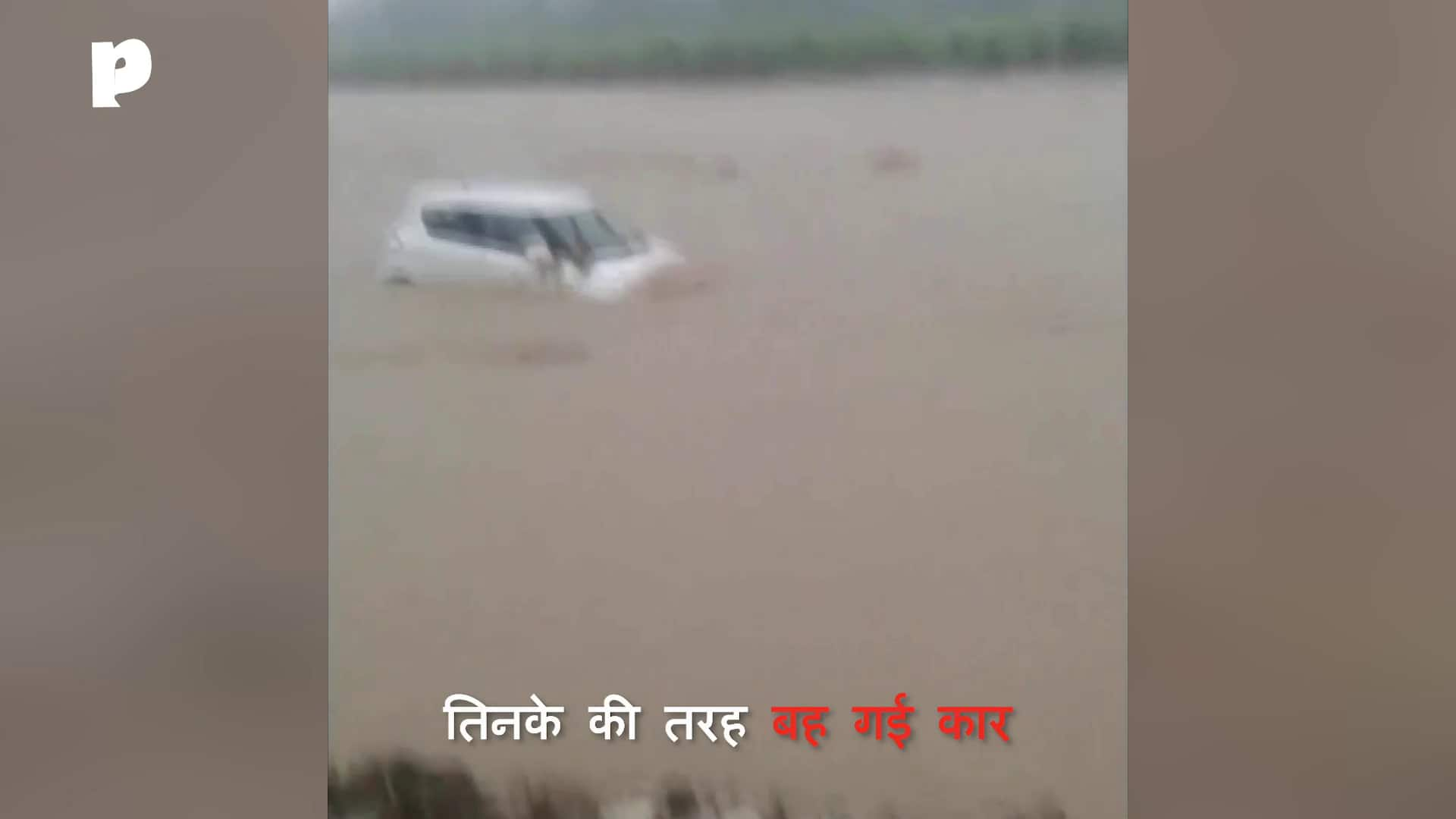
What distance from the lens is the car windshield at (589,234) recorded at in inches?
55.4

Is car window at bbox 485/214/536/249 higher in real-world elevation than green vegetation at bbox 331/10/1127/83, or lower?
lower

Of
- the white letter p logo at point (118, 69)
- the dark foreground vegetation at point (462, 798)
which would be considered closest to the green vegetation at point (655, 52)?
the white letter p logo at point (118, 69)

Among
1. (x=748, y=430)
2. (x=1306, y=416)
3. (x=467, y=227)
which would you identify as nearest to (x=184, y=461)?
(x=467, y=227)

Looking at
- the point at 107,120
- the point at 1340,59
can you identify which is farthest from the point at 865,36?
the point at 107,120

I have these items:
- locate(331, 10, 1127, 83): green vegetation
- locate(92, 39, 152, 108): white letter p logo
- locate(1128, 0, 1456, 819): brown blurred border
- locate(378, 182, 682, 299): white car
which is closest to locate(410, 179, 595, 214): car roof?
locate(378, 182, 682, 299): white car

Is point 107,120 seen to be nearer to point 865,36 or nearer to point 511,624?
point 511,624

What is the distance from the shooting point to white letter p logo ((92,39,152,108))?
1.42 m

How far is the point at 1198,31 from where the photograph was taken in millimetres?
1366

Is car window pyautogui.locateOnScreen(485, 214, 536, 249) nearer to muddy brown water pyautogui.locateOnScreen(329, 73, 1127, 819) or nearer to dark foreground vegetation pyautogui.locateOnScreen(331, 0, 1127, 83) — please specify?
muddy brown water pyautogui.locateOnScreen(329, 73, 1127, 819)

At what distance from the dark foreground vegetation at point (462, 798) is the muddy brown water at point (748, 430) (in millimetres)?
32

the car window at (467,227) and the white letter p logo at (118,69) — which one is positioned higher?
the white letter p logo at (118,69)

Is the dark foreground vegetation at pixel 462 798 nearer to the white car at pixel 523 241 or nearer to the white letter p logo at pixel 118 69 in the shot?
the white car at pixel 523 241

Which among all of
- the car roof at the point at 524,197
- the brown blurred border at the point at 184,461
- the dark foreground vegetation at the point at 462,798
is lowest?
the dark foreground vegetation at the point at 462,798

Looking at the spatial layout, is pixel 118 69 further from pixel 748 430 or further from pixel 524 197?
pixel 748 430
